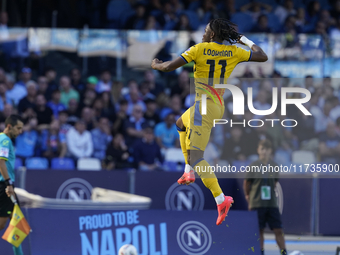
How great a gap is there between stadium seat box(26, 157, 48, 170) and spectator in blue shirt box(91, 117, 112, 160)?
1237 millimetres

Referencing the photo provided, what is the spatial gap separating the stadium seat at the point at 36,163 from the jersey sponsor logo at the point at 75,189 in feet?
2.88

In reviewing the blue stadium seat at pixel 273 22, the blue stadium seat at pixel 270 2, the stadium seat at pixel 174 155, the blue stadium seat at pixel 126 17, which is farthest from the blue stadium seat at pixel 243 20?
the stadium seat at pixel 174 155

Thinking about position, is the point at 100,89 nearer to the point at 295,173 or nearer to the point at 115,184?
the point at 115,184

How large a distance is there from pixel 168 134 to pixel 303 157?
3605 mm

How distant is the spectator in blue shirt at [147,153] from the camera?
1293 centimetres

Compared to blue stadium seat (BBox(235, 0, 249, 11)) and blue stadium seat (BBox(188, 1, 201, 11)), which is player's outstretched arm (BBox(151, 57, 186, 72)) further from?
blue stadium seat (BBox(235, 0, 249, 11))

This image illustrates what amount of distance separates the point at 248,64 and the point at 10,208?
25.0 feet

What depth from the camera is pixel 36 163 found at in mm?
13031

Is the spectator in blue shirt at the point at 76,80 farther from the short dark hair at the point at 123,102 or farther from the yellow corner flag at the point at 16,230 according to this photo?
the yellow corner flag at the point at 16,230

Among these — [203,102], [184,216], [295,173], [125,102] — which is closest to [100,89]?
[125,102]

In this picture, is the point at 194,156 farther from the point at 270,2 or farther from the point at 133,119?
the point at 270,2

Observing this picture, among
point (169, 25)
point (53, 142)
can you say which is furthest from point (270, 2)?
point (53, 142)

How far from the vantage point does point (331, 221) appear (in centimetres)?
1220

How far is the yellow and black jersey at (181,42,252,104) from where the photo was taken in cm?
669
